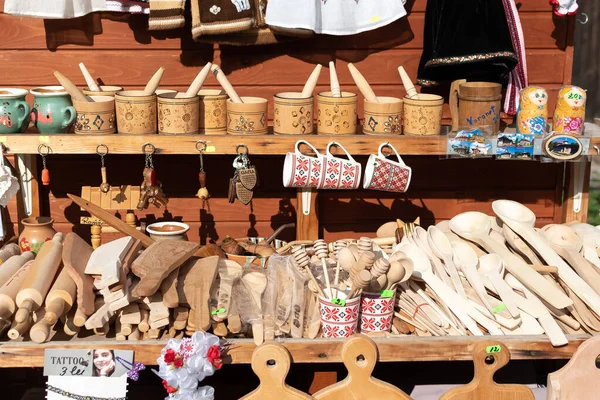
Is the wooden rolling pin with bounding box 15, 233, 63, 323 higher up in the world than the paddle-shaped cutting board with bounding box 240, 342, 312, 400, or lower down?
higher up

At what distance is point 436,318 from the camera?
2.31 meters

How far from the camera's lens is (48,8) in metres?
2.73

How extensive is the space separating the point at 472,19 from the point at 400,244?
2.84ft

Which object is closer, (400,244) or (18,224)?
(400,244)

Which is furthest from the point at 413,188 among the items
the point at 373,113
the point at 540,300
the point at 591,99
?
the point at 591,99

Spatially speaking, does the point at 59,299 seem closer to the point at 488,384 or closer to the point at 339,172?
the point at 339,172

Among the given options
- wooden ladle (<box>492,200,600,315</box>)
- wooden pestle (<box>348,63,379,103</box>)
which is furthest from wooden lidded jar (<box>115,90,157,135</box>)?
wooden ladle (<box>492,200,600,315</box>)

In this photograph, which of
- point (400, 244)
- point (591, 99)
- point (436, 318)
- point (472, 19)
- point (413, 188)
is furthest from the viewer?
point (591, 99)

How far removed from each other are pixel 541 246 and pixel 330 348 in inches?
32.0

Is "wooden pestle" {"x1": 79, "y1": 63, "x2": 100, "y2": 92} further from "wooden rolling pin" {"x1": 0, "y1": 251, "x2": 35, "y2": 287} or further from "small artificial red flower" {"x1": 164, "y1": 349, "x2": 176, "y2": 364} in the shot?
"small artificial red flower" {"x1": 164, "y1": 349, "x2": 176, "y2": 364}

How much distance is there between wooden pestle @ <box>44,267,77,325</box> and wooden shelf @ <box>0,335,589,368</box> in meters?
0.11

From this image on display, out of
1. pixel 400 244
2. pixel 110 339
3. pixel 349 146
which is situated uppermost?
pixel 349 146

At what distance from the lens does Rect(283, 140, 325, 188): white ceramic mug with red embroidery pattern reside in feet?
8.50

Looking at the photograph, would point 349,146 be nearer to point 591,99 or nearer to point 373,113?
point 373,113
